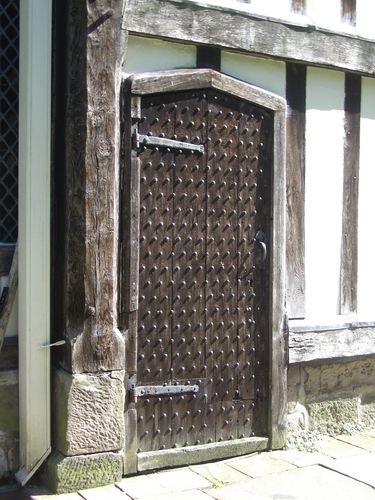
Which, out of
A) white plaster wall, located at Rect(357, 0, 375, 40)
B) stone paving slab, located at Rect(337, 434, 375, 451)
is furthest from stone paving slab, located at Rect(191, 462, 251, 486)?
white plaster wall, located at Rect(357, 0, 375, 40)

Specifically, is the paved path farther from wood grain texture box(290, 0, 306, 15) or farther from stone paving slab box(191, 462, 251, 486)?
wood grain texture box(290, 0, 306, 15)

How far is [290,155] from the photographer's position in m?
4.85

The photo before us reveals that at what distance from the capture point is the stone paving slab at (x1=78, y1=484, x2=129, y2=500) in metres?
3.80

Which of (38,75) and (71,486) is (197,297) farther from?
(38,75)

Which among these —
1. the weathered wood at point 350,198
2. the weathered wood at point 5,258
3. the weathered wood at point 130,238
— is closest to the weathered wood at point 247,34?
the weathered wood at point 350,198

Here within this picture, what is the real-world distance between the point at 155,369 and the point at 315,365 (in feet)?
4.14

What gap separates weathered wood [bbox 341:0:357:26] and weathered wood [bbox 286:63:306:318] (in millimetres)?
526

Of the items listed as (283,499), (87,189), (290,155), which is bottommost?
(283,499)

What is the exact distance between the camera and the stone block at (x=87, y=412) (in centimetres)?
386

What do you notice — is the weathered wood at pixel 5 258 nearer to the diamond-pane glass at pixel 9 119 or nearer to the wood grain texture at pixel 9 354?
the diamond-pane glass at pixel 9 119

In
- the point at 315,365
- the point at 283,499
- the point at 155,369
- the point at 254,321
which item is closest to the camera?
the point at 283,499

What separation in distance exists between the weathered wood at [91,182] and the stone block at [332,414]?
1648 millimetres

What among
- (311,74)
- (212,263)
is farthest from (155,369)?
(311,74)

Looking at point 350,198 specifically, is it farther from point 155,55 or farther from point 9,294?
point 9,294
